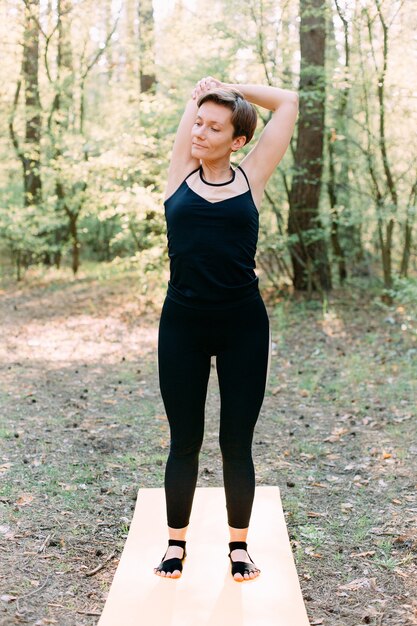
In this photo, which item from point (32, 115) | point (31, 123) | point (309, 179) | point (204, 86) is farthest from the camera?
point (31, 123)

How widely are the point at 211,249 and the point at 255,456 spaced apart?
2.69 m

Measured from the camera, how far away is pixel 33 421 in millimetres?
5652

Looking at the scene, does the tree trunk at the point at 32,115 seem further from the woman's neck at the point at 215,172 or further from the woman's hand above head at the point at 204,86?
the woman's neck at the point at 215,172

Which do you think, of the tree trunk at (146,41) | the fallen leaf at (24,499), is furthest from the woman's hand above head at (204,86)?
the tree trunk at (146,41)

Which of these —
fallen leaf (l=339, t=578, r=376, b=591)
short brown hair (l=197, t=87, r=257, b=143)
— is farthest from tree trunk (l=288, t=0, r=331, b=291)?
fallen leaf (l=339, t=578, r=376, b=591)

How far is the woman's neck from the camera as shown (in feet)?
9.16

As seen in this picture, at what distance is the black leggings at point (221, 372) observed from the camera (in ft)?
9.00

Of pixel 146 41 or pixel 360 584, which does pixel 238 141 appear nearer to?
pixel 360 584

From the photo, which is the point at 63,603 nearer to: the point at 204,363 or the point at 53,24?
the point at 204,363

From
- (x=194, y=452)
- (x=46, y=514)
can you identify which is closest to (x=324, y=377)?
(x=46, y=514)

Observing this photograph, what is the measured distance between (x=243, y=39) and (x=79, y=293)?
225 inches

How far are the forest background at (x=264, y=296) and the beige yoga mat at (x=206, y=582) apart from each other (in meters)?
0.18

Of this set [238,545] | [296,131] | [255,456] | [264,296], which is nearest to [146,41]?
[296,131]

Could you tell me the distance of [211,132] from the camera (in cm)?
274
